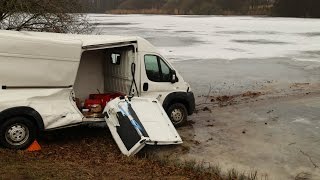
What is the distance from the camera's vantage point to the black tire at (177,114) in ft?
39.1

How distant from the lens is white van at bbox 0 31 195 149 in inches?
362

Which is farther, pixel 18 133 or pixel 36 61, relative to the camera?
pixel 36 61

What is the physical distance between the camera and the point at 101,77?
12.3 meters

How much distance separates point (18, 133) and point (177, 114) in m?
4.23

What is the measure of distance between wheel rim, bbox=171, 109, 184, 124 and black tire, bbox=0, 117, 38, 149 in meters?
3.76

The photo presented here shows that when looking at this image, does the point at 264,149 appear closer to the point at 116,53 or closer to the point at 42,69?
the point at 116,53

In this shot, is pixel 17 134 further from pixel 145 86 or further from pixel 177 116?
pixel 177 116

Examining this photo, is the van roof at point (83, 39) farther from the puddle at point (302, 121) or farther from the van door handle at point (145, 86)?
the puddle at point (302, 121)

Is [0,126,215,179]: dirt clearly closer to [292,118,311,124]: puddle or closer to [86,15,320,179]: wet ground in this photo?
[86,15,320,179]: wet ground

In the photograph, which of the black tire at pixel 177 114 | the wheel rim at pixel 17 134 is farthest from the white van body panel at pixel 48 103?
the black tire at pixel 177 114

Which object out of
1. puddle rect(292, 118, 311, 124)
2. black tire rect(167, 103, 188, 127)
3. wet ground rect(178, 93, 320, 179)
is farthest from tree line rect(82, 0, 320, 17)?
black tire rect(167, 103, 188, 127)

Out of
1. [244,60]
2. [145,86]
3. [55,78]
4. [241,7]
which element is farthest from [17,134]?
[241,7]

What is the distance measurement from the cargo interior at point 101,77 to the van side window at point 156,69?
0.44 m

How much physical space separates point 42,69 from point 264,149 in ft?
16.2
